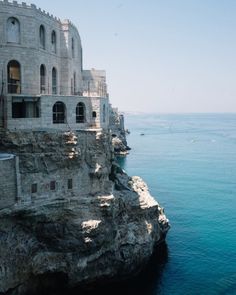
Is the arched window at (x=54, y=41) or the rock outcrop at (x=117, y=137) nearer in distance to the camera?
the arched window at (x=54, y=41)

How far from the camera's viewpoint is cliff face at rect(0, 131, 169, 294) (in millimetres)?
32656

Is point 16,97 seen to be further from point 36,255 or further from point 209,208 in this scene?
point 209,208

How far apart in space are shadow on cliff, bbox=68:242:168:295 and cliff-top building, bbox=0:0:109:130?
14.0 metres

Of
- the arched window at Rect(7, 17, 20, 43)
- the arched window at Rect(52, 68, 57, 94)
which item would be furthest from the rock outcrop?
the arched window at Rect(7, 17, 20, 43)

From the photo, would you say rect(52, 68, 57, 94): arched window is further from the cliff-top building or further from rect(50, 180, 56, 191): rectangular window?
rect(50, 180, 56, 191): rectangular window

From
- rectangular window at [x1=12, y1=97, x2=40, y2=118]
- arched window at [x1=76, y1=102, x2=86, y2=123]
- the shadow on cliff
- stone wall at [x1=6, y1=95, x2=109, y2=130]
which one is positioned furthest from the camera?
arched window at [x1=76, y1=102, x2=86, y2=123]

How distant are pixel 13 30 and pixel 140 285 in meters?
24.5

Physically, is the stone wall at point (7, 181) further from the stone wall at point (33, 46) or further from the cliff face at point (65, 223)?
the stone wall at point (33, 46)

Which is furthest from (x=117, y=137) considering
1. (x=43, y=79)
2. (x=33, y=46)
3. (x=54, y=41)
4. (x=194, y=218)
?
(x=33, y=46)

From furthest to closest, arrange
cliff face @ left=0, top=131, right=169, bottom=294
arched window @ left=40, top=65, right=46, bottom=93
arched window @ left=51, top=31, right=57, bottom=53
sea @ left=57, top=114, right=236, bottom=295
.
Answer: arched window @ left=51, top=31, right=57, bottom=53
arched window @ left=40, top=65, right=46, bottom=93
sea @ left=57, top=114, right=236, bottom=295
cliff face @ left=0, top=131, right=169, bottom=294

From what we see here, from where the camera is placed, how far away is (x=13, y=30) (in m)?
36.3

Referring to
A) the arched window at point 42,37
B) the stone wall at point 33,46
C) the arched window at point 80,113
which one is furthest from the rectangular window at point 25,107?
the arched window at point 42,37

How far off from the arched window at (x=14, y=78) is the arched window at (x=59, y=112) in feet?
11.5

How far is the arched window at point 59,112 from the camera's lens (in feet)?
123
